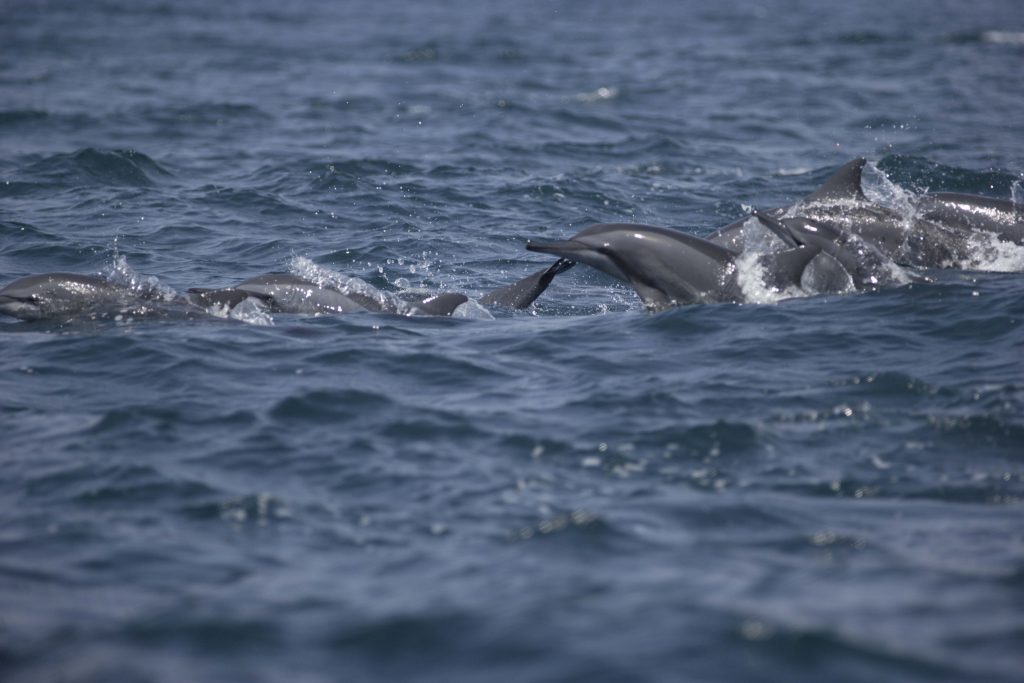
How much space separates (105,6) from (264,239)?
41.5 m

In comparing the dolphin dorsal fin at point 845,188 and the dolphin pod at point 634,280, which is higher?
the dolphin dorsal fin at point 845,188

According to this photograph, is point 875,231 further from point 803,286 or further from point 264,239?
point 264,239

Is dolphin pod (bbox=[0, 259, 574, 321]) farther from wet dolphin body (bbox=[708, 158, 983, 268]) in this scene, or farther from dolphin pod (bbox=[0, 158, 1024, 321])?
wet dolphin body (bbox=[708, 158, 983, 268])

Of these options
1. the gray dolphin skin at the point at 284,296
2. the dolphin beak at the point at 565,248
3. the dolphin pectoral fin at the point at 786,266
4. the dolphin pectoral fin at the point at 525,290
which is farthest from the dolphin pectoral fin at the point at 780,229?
the gray dolphin skin at the point at 284,296

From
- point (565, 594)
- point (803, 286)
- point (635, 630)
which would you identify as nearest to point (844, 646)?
point (635, 630)

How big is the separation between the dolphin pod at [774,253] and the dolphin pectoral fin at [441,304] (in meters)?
1.00

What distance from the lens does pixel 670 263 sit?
44.7ft

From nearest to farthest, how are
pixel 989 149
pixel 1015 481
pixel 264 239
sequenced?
1. pixel 1015 481
2. pixel 264 239
3. pixel 989 149

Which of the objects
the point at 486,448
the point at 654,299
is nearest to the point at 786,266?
the point at 654,299

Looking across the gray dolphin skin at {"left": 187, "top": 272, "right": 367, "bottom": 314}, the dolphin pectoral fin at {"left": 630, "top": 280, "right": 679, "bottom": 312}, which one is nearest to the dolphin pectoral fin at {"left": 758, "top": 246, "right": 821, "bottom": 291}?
the dolphin pectoral fin at {"left": 630, "top": 280, "right": 679, "bottom": 312}

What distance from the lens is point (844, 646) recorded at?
22.1 ft

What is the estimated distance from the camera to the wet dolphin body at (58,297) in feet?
43.8

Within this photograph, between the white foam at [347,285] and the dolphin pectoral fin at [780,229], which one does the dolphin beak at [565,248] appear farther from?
the dolphin pectoral fin at [780,229]

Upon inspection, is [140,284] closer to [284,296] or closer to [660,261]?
[284,296]
